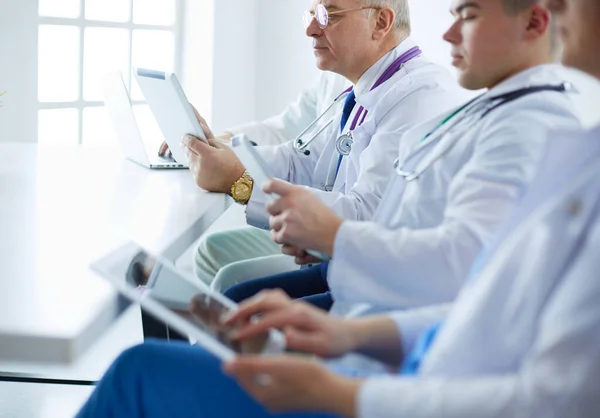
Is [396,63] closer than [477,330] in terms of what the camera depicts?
No

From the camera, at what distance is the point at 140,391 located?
1.15 metres

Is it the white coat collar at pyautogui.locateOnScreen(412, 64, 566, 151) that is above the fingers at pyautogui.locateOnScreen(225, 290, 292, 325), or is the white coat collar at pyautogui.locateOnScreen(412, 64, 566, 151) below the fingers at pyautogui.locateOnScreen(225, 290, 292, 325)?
above

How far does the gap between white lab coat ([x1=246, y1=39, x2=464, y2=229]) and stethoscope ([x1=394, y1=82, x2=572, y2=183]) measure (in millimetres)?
292

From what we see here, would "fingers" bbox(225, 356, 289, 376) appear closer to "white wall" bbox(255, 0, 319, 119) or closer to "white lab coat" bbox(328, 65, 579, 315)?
"white lab coat" bbox(328, 65, 579, 315)

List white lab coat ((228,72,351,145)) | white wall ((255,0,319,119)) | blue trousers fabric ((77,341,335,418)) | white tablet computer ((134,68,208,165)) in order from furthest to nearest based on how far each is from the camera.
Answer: white wall ((255,0,319,119))
white lab coat ((228,72,351,145))
white tablet computer ((134,68,208,165))
blue trousers fabric ((77,341,335,418))

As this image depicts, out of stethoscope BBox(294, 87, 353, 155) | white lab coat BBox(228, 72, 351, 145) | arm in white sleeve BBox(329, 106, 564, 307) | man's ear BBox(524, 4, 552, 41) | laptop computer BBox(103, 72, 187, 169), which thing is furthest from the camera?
white lab coat BBox(228, 72, 351, 145)

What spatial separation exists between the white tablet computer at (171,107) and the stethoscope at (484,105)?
694 millimetres

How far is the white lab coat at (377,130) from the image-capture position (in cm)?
192

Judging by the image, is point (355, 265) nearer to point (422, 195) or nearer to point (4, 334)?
point (422, 195)

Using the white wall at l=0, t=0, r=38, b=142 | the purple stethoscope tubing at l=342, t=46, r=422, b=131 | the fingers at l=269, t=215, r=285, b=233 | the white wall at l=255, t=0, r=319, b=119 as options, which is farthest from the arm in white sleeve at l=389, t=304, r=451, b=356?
the white wall at l=255, t=0, r=319, b=119

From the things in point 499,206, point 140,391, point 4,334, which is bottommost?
point 140,391

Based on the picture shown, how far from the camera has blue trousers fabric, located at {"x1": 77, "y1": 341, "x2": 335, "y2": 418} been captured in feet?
3.62

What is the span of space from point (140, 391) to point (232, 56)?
12.6 ft

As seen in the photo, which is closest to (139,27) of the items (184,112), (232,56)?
(232,56)
